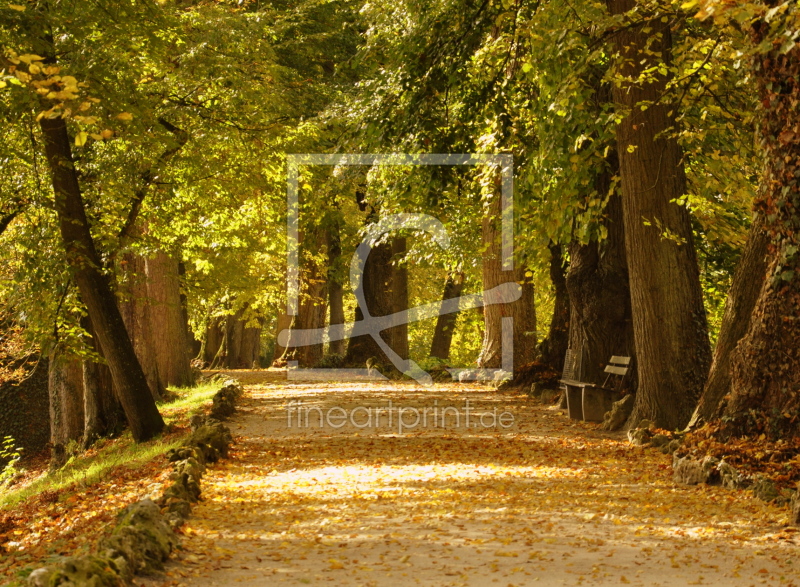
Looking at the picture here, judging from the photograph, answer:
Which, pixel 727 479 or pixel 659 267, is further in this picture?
pixel 659 267

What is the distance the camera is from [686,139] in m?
9.91

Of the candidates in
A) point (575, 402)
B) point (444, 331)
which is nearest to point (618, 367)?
point (575, 402)

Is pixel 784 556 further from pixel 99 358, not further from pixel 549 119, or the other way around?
pixel 99 358

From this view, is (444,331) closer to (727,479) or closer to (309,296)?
(309,296)

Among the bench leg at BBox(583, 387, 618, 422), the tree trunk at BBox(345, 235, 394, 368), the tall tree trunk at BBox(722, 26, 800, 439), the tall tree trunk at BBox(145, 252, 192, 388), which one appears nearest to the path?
the tall tree trunk at BBox(722, 26, 800, 439)

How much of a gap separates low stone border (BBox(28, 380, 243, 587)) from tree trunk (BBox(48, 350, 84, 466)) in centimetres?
717

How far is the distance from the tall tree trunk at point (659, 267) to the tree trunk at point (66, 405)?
9.88 meters

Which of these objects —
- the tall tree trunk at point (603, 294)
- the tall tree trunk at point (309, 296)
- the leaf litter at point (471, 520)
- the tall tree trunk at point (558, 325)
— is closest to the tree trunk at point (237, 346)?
the tall tree trunk at point (309, 296)

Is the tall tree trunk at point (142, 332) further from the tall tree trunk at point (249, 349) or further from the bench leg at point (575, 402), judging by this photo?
the tall tree trunk at point (249, 349)

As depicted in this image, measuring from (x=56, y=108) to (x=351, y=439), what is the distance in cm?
768

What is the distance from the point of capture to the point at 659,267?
11078mm

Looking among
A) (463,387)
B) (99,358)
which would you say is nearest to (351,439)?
(99,358)

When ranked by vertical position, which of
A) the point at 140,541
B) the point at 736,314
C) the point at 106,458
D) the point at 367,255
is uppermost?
the point at 367,255

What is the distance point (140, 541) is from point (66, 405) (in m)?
11.4
